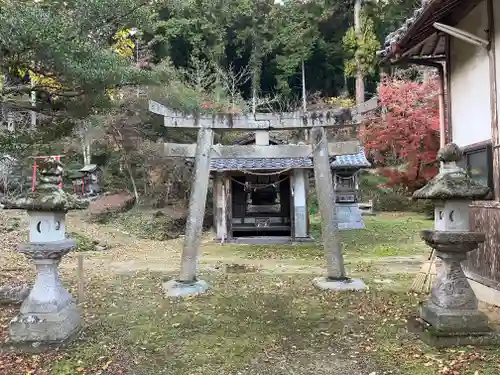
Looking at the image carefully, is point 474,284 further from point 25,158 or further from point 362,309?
point 25,158

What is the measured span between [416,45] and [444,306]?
4.91 metres

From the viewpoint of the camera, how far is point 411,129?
19.7m

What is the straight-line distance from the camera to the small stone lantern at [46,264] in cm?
473

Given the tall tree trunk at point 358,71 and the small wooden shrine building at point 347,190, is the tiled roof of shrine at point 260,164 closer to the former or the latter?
the small wooden shrine building at point 347,190

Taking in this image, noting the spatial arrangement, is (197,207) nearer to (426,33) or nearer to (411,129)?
(426,33)

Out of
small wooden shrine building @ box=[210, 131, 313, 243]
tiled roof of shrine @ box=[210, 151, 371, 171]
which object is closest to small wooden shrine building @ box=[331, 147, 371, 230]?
small wooden shrine building @ box=[210, 131, 313, 243]

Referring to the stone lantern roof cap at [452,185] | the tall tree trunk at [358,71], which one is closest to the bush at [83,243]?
the stone lantern roof cap at [452,185]

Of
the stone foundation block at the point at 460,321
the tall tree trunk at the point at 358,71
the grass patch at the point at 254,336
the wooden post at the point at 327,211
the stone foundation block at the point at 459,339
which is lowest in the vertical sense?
the grass patch at the point at 254,336

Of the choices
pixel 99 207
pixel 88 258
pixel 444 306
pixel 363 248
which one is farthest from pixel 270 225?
pixel 444 306

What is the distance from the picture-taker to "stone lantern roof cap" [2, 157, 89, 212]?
4.91m

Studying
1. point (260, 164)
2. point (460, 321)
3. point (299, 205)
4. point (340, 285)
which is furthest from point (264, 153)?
point (299, 205)

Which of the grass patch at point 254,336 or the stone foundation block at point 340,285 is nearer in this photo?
the grass patch at point 254,336

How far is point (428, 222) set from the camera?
65.0 feet

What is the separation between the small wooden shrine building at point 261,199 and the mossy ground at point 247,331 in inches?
216
